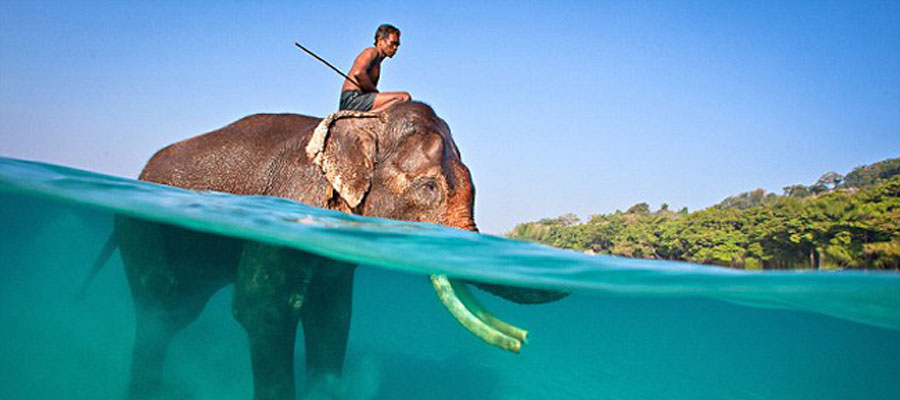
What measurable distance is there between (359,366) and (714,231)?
31.6 feet

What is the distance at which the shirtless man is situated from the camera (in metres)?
5.36

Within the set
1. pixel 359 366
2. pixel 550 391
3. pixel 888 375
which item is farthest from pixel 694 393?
pixel 359 366

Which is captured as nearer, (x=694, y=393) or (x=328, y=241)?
(x=328, y=241)

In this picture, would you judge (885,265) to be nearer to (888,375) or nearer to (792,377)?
(888,375)

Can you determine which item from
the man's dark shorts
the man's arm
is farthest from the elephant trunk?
the man's arm

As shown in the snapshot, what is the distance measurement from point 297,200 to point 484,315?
237 cm

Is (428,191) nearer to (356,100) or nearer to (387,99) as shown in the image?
(387,99)

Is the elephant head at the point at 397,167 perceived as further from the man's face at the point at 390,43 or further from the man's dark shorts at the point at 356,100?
the man's face at the point at 390,43

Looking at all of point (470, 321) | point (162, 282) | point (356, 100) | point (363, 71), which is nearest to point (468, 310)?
point (470, 321)

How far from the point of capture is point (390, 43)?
5965mm

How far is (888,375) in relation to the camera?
84.7ft

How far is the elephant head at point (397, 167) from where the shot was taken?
4.37 m

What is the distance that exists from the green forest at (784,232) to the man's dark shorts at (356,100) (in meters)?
2.52

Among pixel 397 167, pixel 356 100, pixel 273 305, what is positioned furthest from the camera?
pixel 356 100
